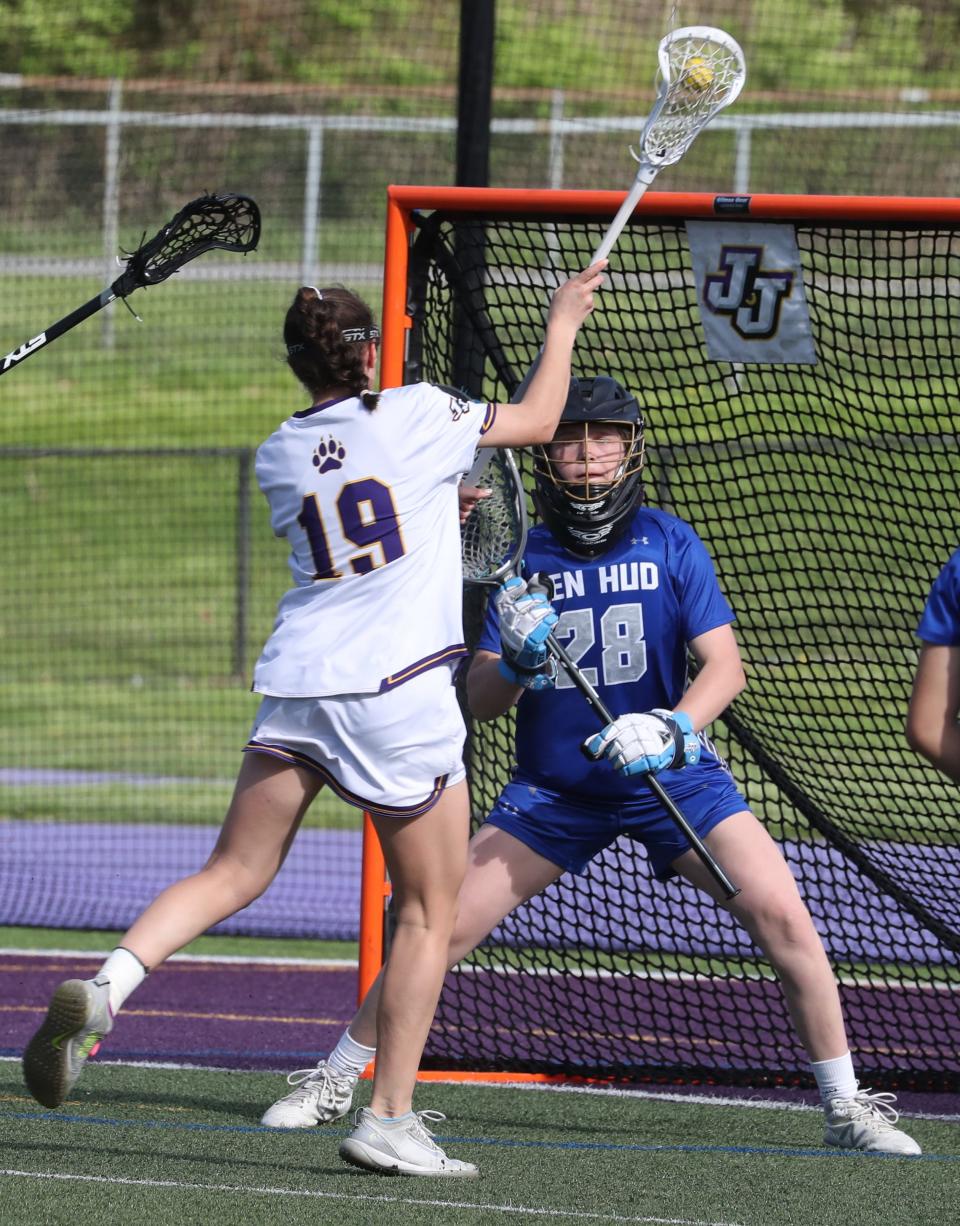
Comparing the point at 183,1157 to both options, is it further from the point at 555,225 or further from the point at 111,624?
the point at 111,624

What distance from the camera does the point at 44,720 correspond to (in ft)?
43.5

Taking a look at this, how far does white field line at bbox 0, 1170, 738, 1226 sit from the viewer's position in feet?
12.6

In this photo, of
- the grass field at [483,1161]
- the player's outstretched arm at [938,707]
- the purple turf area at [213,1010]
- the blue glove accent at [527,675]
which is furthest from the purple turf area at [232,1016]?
the player's outstretched arm at [938,707]

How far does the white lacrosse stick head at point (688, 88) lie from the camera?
471 cm

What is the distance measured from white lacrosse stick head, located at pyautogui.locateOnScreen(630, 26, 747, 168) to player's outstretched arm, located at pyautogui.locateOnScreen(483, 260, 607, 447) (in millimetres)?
628

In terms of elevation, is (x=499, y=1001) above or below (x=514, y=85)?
below

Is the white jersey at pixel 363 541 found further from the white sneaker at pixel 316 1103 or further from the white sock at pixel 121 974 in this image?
the white sneaker at pixel 316 1103

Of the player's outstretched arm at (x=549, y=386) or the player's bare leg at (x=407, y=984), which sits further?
the player's outstretched arm at (x=549, y=386)

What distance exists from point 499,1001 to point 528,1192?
2.42 m

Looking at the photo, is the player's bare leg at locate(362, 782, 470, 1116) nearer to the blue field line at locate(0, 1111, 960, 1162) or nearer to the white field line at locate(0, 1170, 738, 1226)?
the white field line at locate(0, 1170, 738, 1226)

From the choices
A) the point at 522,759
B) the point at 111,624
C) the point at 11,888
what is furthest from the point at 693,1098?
the point at 111,624

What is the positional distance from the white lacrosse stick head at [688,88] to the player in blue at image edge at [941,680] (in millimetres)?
1572

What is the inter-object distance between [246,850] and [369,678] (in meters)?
0.51

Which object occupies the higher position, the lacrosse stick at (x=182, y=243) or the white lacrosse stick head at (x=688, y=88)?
the white lacrosse stick head at (x=688, y=88)
